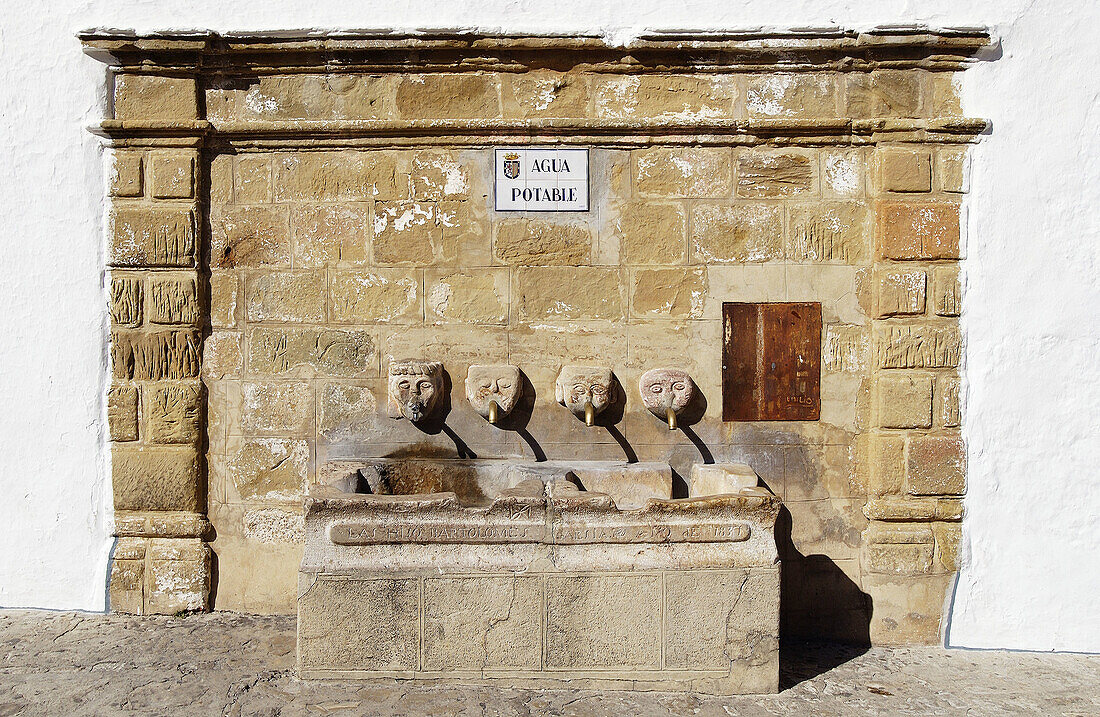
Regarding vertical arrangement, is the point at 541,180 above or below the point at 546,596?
above

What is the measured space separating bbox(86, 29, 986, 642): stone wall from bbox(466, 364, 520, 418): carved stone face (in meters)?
0.12

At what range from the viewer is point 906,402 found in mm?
3785

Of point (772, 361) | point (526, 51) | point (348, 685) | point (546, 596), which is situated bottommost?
point (348, 685)

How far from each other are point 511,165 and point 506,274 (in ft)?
1.79

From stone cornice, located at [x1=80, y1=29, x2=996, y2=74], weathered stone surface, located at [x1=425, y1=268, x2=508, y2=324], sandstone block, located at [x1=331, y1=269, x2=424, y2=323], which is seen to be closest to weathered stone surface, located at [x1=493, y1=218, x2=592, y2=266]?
weathered stone surface, located at [x1=425, y1=268, x2=508, y2=324]

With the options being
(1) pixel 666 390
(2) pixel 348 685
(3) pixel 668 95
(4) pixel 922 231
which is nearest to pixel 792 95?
(3) pixel 668 95

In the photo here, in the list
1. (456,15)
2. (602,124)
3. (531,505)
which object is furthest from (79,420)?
(602,124)

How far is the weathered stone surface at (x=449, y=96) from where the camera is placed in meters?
3.88

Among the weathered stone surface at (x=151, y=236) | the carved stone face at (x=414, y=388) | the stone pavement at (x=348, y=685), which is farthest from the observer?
the weathered stone surface at (x=151, y=236)

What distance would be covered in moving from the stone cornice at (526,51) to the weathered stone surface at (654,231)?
680 mm

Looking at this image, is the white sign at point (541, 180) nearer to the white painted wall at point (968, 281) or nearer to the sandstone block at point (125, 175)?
the white painted wall at point (968, 281)

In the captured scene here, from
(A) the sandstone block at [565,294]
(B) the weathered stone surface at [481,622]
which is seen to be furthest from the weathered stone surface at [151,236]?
(B) the weathered stone surface at [481,622]

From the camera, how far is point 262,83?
3910mm

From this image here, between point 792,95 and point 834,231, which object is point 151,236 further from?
point 834,231
